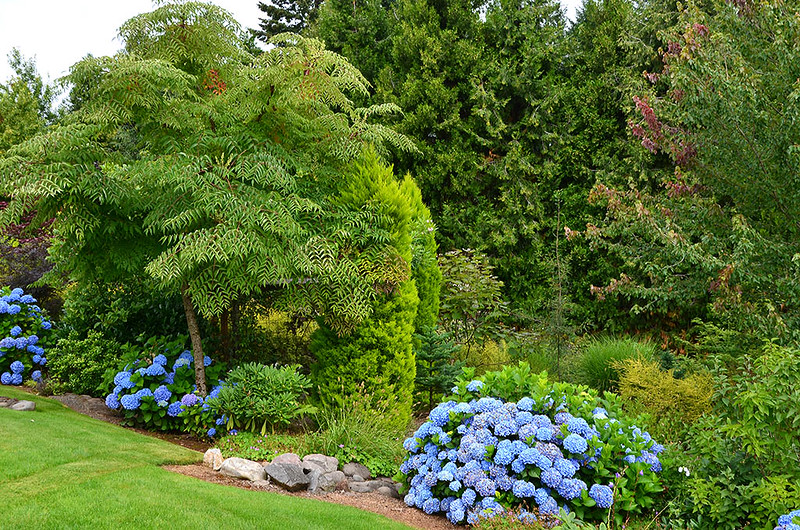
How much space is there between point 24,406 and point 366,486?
3.85m

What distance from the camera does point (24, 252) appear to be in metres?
11.1

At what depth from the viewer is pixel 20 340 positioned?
26.9 feet

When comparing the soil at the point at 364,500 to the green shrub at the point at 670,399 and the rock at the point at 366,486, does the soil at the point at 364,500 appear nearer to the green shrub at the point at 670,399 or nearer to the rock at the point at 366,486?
the rock at the point at 366,486

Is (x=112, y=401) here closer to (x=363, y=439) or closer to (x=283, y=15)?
(x=363, y=439)

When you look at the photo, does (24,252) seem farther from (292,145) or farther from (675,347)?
(675,347)

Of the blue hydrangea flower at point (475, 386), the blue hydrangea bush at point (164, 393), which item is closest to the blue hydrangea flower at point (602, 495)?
the blue hydrangea flower at point (475, 386)

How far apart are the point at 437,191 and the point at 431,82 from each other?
209 centimetres

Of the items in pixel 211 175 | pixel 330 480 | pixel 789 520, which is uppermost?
pixel 211 175

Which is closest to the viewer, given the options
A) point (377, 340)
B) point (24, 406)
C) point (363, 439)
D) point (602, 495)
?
point (602, 495)

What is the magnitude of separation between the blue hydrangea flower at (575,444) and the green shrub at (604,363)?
316cm

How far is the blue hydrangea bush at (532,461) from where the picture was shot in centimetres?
420

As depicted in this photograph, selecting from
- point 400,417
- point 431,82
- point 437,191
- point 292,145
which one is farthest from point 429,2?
point 400,417

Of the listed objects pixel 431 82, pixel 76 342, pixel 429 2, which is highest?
pixel 429 2

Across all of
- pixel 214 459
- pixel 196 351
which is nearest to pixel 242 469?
pixel 214 459
